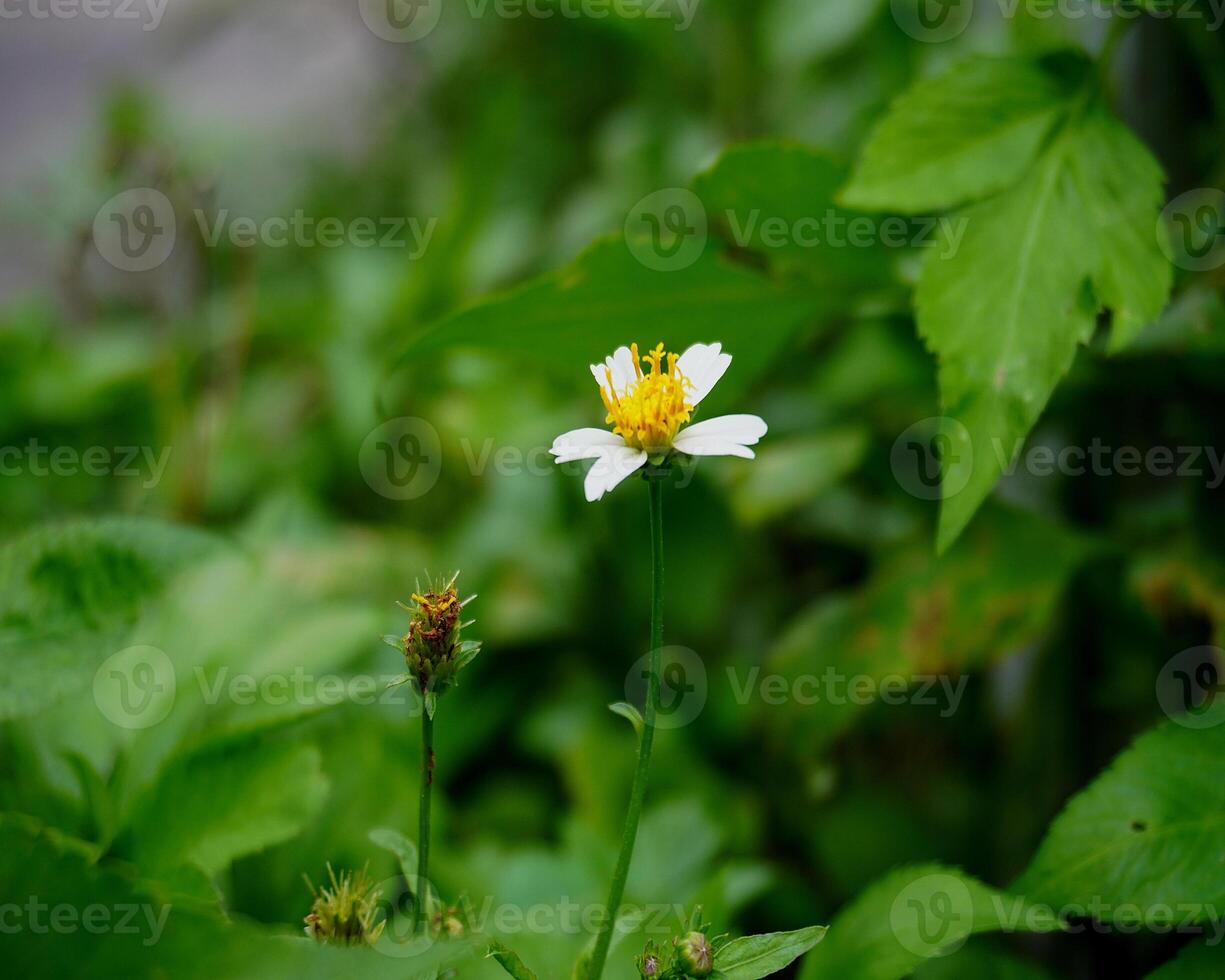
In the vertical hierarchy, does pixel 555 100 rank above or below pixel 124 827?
above

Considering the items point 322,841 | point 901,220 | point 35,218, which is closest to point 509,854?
point 322,841

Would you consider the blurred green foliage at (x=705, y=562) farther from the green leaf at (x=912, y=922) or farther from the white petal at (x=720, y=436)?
the white petal at (x=720, y=436)

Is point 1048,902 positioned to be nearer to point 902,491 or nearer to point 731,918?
point 731,918

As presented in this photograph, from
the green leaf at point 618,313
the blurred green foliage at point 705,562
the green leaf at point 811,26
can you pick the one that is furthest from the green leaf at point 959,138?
the green leaf at point 811,26

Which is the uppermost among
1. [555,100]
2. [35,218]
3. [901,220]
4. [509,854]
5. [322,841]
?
[555,100]

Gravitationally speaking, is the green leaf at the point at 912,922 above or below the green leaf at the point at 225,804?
below

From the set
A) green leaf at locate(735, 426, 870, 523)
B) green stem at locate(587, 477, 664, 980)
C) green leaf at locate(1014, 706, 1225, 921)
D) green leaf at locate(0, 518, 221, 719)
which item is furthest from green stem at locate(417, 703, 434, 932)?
green leaf at locate(735, 426, 870, 523)

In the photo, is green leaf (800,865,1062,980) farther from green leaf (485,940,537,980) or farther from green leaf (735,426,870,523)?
green leaf (735,426,870,523)

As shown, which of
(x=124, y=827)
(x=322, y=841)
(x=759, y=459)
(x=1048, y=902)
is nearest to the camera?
(x=1048, y=902)
